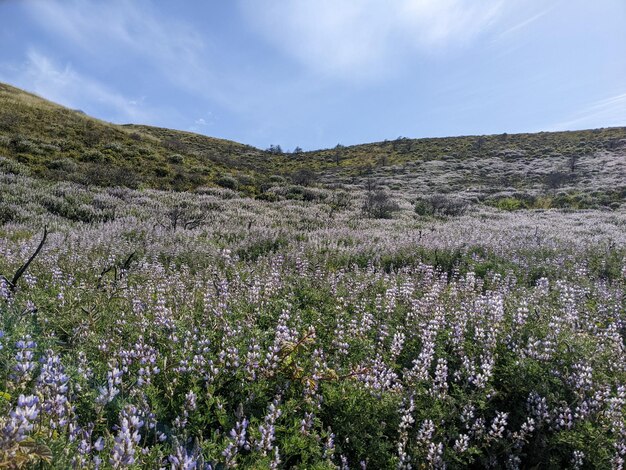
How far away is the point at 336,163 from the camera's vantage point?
65.2 meters

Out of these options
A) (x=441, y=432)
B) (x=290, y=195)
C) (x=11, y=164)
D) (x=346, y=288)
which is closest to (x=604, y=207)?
(x=290, y=195)

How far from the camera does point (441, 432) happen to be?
2770 mm

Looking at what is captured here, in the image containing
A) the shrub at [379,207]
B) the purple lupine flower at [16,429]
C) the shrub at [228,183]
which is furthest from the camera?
the shrub at [228,183]

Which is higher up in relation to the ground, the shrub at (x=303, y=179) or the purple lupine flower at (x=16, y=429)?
the shrub at (x=303, y=179)

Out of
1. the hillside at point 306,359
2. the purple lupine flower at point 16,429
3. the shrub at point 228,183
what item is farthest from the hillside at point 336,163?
the purple lupine flower at point 16,429

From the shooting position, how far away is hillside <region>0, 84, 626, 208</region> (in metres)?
25.2

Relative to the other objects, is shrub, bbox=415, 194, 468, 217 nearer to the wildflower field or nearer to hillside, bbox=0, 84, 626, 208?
hillside, bbox=0, 84, 626, 208

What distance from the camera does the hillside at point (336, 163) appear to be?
25.2m

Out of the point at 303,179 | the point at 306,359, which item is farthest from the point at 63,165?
the point at 306,359

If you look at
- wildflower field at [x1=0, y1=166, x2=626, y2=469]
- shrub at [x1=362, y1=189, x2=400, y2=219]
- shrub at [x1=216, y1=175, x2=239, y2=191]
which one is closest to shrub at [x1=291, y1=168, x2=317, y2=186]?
shrub at [x1=216, y1=175, x2=239, y2=191]

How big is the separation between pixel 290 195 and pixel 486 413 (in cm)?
2349

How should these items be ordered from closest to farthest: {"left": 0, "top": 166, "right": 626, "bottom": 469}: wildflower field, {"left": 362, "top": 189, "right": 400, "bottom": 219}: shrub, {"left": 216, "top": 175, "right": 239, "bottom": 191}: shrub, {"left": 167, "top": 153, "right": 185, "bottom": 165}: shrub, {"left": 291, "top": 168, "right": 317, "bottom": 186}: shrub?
{"left": 0, "top": 166, "right": 626, "bottom": 469}: wildflower field < {"left": 362, "top": 189, "right": 400, "bottom": 219}: shrub < {"left": 216, "top": 175, "right": 239, "bottom": 191}: shrub < {"left": 167, "top": 153, "right": 185, "bottom": 165}: shrub < {"left": 291, "top": 168, "right": 317, "bottom": 186}: shrub

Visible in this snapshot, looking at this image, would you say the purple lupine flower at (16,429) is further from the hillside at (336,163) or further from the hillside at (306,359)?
the hillside at (336,163)

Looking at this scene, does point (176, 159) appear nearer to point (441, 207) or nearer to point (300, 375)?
point (441, 207)
